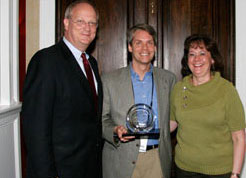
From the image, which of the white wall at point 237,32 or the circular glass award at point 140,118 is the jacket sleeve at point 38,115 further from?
the white wall at point 237,32

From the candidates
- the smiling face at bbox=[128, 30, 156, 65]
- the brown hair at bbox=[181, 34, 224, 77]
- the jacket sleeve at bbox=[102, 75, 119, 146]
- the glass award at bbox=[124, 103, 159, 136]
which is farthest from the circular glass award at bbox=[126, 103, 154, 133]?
the brown hair at bbox=[181, 34, 224, 77]

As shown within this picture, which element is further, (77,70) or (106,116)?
(106,116)

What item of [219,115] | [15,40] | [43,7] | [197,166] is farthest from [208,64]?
[43,7]

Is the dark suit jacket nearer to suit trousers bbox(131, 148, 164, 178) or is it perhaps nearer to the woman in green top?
suit trousers bbox(131, 148, 164, 178)

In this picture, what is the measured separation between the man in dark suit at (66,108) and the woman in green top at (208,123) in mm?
618

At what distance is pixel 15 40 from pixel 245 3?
2.11 metres

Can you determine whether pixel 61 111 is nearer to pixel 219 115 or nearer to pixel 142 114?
pixel 142 114

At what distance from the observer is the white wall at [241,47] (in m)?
2.46

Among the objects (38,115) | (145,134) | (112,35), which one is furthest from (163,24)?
(38,115)

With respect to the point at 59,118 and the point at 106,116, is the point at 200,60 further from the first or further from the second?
the point at 59,118

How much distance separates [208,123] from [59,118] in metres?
0.98

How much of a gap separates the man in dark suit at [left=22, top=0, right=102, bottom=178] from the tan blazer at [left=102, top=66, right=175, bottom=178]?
0.13 metres

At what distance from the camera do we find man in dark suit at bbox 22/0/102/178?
1395 mm

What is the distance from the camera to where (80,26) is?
1669 millimetres
